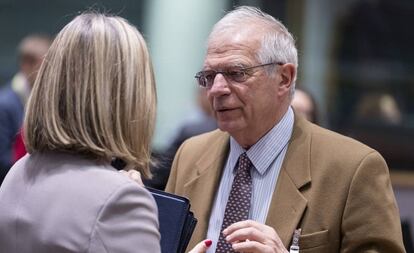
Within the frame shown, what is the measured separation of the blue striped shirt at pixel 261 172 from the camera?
3.26 m

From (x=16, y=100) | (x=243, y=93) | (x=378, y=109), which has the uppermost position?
(x=243, y=93)

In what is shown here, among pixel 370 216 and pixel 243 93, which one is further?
pixel 243 93

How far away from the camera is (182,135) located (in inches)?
255

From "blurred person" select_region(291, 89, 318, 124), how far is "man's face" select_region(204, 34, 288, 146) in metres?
1.75

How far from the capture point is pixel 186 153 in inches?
142

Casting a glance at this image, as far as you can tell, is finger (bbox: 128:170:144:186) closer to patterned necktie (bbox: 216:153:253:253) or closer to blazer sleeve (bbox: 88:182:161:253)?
blazer sleeve (bbox: 88:182:161:253)

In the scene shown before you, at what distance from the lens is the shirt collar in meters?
3.31

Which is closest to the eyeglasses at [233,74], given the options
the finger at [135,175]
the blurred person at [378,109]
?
the finger at [135,175]

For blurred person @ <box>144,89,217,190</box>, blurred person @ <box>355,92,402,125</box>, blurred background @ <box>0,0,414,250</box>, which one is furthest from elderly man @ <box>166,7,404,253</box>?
blurred person @ <box>355,92,402,125</box>

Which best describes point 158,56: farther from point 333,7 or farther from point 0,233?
point 0,233

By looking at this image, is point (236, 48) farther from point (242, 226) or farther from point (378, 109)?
point (378, 109)

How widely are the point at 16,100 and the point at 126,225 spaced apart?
14.3ft

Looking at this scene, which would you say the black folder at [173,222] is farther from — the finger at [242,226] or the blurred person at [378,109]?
the blurred person at [378,109]

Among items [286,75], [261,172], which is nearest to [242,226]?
[261,172]
